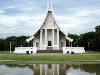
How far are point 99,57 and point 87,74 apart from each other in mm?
22331

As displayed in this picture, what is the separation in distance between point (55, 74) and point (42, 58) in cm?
1937

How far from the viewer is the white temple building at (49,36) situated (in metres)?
58.4

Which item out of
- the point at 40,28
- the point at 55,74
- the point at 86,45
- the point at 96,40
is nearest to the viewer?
the point at 55,74

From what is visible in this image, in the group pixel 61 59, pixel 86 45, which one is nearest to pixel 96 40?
pixel 86 45

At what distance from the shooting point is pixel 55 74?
22.8 m

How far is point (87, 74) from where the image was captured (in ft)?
75.2

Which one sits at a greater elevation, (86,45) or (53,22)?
(53,22)

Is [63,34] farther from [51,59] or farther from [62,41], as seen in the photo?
[51,59]

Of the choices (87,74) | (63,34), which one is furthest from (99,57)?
(87,74)

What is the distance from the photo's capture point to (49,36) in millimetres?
60219

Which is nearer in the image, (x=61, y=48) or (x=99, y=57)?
(x=99, y=57)

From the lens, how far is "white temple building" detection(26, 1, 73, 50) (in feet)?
192

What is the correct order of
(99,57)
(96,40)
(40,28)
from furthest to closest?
(96,40) → (40,28) → (99,57)

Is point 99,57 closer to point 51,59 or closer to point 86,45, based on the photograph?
point 51,59
